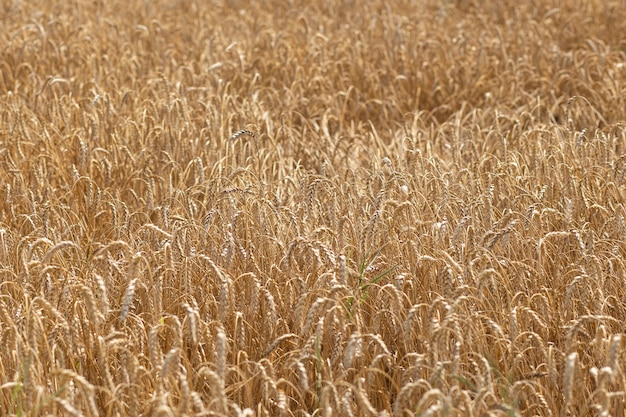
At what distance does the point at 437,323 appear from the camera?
2.23 metres

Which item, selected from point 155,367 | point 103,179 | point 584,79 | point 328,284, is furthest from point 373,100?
point 155,367

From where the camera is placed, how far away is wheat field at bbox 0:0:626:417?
216cm

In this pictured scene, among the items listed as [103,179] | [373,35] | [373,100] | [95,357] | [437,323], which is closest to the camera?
[437,323]

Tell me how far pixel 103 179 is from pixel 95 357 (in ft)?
4.44

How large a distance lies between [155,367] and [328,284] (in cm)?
60

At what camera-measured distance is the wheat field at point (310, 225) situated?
7.08ft

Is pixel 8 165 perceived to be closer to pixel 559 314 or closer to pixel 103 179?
pixel 103 179

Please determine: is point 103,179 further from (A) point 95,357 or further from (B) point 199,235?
(A) point 95,357

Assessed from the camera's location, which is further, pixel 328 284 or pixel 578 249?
pixel 578 249

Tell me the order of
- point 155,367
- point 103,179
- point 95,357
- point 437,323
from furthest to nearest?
point 103,179 < point 95,357 < point 437,323 < point 155,367

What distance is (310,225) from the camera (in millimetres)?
2932

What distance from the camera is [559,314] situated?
250cm

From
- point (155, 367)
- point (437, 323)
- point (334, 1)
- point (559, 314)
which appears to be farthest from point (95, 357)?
point (334, 1)

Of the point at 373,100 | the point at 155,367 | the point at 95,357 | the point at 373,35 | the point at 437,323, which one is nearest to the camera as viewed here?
the point at 155,367
